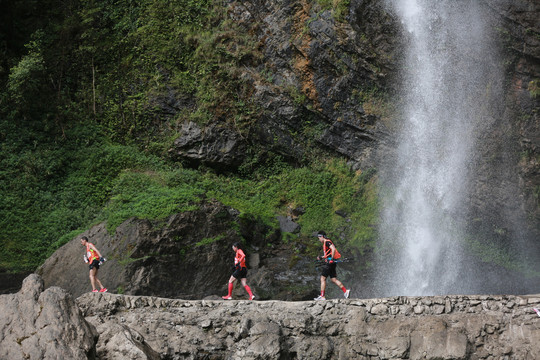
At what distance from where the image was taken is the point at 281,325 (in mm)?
10492

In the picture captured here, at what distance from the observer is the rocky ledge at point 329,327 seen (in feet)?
31.9

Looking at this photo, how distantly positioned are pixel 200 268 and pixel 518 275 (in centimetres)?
1037

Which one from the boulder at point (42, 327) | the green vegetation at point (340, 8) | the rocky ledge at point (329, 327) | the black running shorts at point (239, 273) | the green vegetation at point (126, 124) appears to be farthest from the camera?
the green vegetation at point (340, 8)

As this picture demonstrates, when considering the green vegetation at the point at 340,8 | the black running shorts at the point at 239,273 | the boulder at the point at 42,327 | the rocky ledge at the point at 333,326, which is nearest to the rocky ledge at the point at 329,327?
the rocky ledge at the point at 333,326

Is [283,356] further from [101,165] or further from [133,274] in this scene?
[101,165]

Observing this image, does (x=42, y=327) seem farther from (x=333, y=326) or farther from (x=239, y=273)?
(x=239, y=273)

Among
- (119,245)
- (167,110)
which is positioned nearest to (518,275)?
(119,245)

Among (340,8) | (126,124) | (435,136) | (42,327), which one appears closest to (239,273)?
(42,327)

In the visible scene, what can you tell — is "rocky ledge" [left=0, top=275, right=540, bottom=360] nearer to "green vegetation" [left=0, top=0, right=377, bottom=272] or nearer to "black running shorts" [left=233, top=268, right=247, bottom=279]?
"black running shorts" [left=233, top=268, right=247, bottom=279]

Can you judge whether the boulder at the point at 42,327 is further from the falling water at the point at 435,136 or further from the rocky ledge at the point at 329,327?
the falling water at the point at 435,136

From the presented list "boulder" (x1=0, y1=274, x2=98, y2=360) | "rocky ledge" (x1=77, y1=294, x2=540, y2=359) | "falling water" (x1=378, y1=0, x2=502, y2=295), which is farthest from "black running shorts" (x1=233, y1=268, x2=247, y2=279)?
"falling water" (x1=378, y1=0, x2=502, y2=295)

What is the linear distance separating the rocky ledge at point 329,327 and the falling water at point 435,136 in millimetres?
8018

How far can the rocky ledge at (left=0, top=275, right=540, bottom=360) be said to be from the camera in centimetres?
971

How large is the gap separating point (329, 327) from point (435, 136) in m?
12.2
